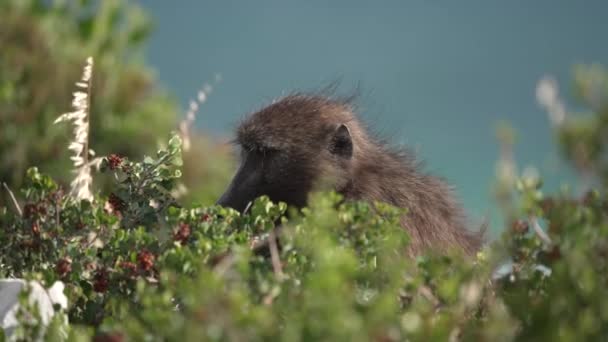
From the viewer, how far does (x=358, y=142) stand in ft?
16.6

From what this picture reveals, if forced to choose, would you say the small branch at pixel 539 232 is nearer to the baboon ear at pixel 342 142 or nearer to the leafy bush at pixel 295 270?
the leafy bush at pixel 295 270

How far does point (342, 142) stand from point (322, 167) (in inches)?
7.2

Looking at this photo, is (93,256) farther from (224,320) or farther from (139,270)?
(224,320)

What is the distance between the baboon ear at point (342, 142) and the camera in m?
4.94

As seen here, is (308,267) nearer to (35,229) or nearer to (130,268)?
(130,268)

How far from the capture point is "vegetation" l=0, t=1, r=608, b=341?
172 cm

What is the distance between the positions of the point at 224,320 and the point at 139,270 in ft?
4.28

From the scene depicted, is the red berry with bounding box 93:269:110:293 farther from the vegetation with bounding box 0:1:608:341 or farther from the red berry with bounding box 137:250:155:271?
the red berry with bounding box 137:250:155:271

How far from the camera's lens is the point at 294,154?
4.96m

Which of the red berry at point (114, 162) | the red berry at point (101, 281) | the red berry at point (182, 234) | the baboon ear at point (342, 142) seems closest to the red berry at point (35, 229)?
the red berry at point (101, 281)

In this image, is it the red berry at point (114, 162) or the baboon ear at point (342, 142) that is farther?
the baboon ear at point (342, 142)

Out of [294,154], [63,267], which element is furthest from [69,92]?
[63,267]

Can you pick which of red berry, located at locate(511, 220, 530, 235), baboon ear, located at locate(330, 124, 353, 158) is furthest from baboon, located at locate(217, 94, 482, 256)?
red berry, located at locate(511, 220, 530, 235)

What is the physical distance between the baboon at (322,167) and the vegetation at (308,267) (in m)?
0.97
